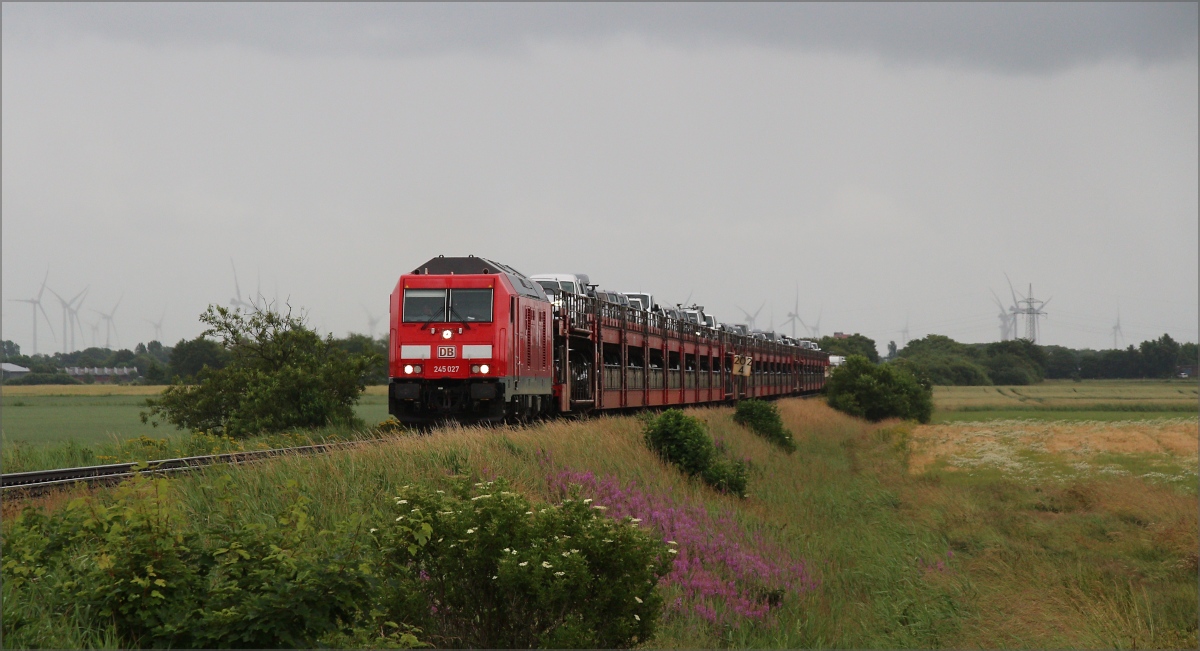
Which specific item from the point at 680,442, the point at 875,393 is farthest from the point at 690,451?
the point at 875,393

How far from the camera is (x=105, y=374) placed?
103 metres

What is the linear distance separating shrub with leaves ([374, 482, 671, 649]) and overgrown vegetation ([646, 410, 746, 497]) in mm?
16834

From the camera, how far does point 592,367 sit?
101 ft

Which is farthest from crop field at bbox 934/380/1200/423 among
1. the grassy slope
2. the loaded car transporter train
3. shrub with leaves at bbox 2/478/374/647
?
shrub with leaves at bbox 2/478/374/647

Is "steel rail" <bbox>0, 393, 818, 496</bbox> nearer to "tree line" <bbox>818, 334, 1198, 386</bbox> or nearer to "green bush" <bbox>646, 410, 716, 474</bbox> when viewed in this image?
"green bush" <bbox>646, 410, 716, 474</bbox>

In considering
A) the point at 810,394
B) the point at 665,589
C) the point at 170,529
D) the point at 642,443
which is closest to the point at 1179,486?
the point at 642,443

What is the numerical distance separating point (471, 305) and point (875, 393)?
5800cm

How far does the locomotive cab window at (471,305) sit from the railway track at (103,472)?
6166 mm

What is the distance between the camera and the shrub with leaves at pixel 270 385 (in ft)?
94.4

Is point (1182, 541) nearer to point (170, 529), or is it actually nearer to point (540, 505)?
point (540, 505)

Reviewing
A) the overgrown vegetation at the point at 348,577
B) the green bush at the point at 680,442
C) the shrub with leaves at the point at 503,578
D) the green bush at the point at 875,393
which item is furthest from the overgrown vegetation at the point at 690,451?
the green bush at the point at 875,393

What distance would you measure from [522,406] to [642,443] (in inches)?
147

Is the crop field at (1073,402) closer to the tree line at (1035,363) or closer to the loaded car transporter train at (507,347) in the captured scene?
the tree line at (1035,363)

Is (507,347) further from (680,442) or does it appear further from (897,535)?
(897,535)
